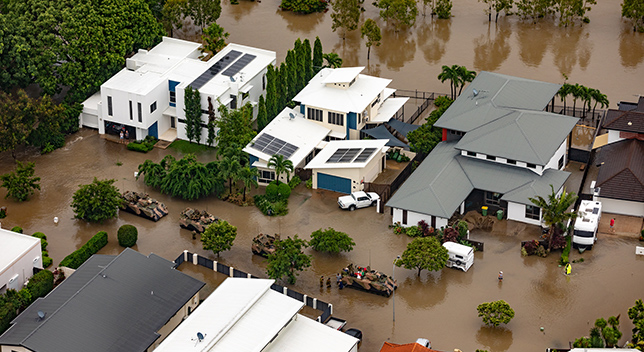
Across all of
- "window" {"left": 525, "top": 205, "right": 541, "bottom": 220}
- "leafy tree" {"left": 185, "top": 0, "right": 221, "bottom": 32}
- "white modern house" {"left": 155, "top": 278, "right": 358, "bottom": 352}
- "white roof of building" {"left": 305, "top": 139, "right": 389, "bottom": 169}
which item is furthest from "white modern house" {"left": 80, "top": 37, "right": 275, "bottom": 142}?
"white modern house" {"left": 155, "top": 278, "right": 358, "bottom": 352}

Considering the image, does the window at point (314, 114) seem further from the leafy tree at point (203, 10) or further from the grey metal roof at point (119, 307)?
the leafy tree at point (203, 10)

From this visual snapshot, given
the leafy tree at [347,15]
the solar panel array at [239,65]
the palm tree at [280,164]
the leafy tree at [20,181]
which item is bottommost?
the leafy tree at [20,181]

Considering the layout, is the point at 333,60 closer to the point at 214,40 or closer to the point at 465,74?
the point at 214,40

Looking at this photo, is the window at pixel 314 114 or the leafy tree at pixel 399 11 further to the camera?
the leafy tree at pixel 399 11

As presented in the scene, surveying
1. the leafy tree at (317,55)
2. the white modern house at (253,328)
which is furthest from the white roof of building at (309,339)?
the leafy tree at (317,55)

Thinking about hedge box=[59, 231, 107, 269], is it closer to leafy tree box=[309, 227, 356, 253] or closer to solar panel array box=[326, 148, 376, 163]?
leafy tree box=[309, 227, 356, 253]

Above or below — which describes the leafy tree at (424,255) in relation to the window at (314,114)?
below

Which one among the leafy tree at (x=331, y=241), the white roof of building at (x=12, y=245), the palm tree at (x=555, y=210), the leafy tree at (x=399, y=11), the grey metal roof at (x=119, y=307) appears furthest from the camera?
the leafy tree at (x=399, y=11)

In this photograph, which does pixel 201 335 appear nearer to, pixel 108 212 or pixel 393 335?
pixel 393 335

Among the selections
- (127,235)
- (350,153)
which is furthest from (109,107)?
(350,153)
